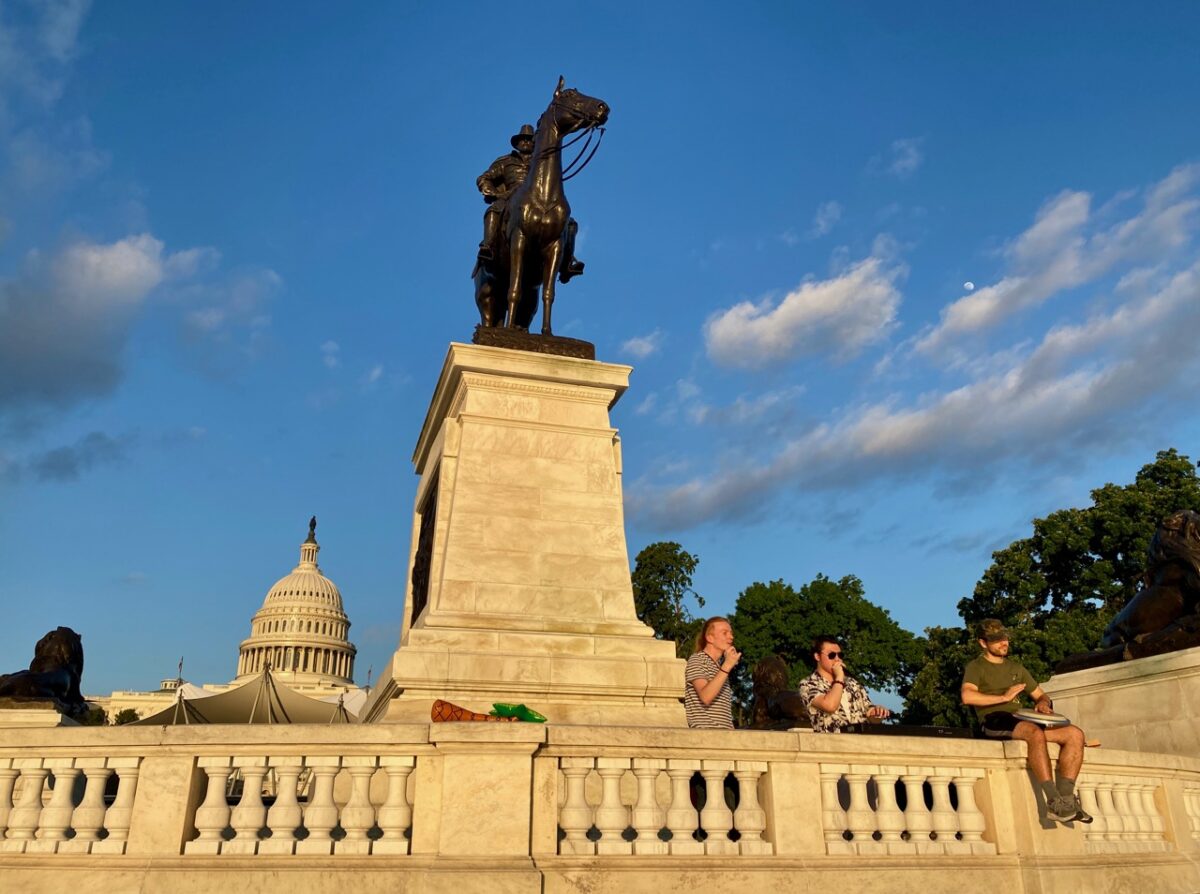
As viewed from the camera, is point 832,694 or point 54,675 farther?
point 54,675

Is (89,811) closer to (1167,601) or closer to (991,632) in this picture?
(991,632)

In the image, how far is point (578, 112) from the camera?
14234mm

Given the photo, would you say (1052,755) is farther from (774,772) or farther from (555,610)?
(555,610)

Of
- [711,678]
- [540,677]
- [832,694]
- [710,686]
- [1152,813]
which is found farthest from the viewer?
[540,677]

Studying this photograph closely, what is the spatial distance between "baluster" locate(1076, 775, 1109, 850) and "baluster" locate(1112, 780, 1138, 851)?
8.8 inches

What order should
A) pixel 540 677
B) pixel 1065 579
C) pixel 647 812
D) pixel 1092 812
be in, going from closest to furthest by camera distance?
pixel 647 812 < pixel 1092 812 < pixel 540 677 < pixel 1065 579

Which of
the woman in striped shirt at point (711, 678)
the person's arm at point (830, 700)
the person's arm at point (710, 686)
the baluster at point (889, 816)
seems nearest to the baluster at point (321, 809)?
the woman in striped shirt at point (711, 678)

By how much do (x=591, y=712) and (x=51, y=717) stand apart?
7133 mm

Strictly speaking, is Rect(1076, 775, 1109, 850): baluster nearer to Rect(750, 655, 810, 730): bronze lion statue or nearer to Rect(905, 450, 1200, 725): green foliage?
Rect(750, 655, 810, 730): bronze lion statue

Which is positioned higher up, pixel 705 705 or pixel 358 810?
pixel 705 705

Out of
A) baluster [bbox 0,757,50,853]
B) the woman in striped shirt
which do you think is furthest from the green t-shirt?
baluster [bbox 0,757,50,853]

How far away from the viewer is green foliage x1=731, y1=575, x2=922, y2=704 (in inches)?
2158

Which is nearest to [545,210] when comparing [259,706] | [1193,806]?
[1193,806]

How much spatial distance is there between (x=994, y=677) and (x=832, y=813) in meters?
2.12
